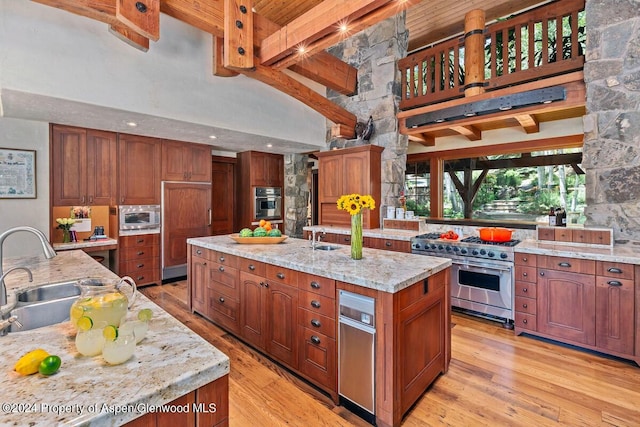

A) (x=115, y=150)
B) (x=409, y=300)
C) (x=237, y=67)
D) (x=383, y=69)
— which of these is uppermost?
(x=383, y=69)

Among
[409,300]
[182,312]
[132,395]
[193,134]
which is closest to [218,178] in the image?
[193,134]

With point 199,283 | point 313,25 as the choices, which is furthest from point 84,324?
point 313,25

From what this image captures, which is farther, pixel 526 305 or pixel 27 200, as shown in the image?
pixel 27 200

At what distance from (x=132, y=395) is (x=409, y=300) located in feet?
4.79

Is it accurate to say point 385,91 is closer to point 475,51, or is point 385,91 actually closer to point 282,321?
point 475,51

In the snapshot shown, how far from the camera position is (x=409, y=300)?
1.80m

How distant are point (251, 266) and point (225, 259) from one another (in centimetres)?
47

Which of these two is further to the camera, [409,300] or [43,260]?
[43,260]

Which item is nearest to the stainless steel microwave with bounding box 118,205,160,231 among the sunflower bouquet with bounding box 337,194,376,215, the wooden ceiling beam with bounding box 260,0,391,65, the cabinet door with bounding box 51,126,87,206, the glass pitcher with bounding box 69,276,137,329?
the cabinet door with bounding box 51,126,87,206

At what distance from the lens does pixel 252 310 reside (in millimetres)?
2609

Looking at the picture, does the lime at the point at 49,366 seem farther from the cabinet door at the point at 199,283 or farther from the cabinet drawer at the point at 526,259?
the cabinet drawer at the point at 526,259

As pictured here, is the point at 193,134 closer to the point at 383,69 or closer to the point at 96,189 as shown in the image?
the point at 96,189

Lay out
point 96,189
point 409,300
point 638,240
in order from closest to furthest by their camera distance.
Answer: point 409,300
point 638,240
point 96,189

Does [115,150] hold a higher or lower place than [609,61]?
lower
